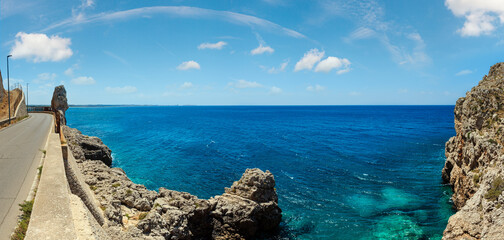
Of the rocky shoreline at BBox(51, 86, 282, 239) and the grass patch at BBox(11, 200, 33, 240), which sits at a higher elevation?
the grass patch at BBox(11, 200, 33, 240)

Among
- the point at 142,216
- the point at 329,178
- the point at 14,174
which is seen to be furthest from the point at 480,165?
the point at 14,174

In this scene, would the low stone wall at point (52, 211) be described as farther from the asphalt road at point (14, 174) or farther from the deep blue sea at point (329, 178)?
the deep blue sea at point (329, 178)

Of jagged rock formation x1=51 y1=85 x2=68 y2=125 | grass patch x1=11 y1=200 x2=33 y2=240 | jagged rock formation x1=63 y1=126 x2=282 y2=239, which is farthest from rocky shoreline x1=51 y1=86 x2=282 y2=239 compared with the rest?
jagged rock formation x1=51 y1=85 x2=68 y2=125

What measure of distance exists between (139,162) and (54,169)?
31.6 meters

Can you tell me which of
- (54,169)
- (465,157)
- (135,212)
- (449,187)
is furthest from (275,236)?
(449,187)

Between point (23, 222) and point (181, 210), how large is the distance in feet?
29.7

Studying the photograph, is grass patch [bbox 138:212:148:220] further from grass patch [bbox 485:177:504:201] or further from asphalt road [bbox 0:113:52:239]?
grass patch [bbox 485:177:504:201]

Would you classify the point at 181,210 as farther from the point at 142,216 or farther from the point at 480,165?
the point at 480,165

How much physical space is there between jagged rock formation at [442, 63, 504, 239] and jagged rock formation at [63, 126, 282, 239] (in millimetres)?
12015

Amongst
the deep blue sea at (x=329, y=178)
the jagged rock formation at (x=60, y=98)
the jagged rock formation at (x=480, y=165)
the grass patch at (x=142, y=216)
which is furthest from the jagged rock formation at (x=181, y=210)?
the jagged rock formation at (x=60, y=98)

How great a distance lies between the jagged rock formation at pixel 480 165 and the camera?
13633mm

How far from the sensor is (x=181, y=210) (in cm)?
1692

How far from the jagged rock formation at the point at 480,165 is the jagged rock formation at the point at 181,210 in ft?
39.4

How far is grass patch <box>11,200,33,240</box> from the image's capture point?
7953mm
